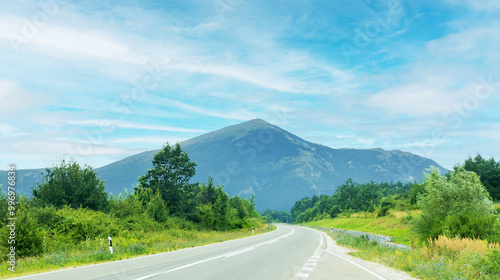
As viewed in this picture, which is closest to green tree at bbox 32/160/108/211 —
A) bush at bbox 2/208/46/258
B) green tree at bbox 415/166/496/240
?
bush at bbox 2/208/46/258

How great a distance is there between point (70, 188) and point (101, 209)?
3.20m

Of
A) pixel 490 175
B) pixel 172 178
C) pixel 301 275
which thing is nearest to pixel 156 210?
pixel 172 178

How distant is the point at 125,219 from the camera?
29.7 metres

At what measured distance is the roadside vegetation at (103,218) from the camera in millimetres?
15789

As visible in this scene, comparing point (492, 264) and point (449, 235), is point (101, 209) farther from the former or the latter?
point (492, 264)

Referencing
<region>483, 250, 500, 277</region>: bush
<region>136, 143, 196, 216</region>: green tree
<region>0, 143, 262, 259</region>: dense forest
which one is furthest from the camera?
<region>136, 143, 196, 216</region>: green tree

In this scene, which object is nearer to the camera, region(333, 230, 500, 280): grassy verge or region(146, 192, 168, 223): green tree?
region(333, 230, 500, 280): grassy verge

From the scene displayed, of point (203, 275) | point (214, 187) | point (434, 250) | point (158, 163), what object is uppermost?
point (158, 163)

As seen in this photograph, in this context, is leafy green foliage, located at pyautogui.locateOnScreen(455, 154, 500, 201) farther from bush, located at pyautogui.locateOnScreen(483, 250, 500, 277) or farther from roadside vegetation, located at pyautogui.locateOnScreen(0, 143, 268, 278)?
bush, located at pyautogui.locateOnScreen(483, 250, 500, 277)

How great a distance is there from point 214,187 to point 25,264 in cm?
4171

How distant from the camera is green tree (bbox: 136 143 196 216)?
161 feet

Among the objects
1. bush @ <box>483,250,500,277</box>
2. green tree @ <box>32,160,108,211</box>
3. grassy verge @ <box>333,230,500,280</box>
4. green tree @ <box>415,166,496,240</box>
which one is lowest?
grassy verge @ <box>333,230,500,280</box>

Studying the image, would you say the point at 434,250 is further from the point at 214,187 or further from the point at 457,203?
the point at 214,187

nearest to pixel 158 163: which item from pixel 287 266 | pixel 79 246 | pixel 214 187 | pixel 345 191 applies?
pixel 214 187
